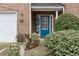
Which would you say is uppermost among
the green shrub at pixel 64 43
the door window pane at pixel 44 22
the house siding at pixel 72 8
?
the house siding at pixel 72 8

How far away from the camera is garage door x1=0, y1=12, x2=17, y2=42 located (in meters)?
19.2

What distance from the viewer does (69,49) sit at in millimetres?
9984

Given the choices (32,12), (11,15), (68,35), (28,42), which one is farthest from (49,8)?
(68,35)

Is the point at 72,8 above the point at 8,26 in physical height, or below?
above

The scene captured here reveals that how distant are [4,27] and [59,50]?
1009cm

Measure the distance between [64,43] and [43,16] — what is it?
429 inches

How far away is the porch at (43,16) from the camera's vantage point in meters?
19.3

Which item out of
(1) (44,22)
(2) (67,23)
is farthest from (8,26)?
(2) (67,23)

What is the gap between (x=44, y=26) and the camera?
69.3 feet

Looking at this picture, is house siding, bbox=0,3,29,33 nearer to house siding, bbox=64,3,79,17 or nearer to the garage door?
the garage door

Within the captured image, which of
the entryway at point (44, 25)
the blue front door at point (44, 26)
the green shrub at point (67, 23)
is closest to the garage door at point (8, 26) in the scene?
the entryway at point (44, 25)

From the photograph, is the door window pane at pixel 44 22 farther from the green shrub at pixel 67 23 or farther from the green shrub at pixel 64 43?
the green shrub at pixel 64 43

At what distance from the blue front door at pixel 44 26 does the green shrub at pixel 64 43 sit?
9.98 meters

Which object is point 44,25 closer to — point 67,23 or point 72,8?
point 72,8
